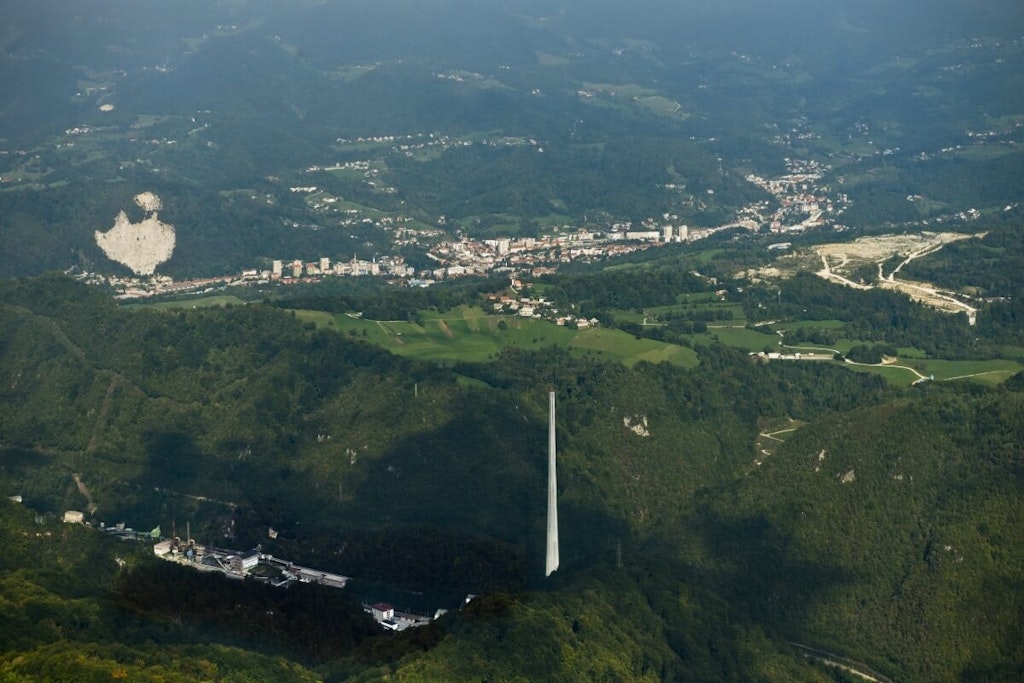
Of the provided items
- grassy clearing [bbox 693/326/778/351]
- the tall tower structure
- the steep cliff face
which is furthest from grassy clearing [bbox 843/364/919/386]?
the steep cliff face

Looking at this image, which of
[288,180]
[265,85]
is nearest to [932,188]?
[288,180]

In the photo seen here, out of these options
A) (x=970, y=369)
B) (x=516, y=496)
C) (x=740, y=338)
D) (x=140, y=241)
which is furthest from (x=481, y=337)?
(x=140, y=241)

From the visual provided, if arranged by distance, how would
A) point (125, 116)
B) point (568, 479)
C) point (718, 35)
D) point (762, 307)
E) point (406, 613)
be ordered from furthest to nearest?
point (718, 35)
point (125, 116)
point (762, 307)
point (568, 479)
point (406, 613)

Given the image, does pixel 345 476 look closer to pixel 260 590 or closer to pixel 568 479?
pixel 568 479

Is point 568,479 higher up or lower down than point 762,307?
higher up

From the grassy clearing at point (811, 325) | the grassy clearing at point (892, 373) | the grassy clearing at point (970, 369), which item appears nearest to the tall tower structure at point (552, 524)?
the grassy clearing at point (892, 373)

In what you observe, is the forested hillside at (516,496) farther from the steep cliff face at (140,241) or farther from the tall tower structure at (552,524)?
the steep cliff face at (140,241)
